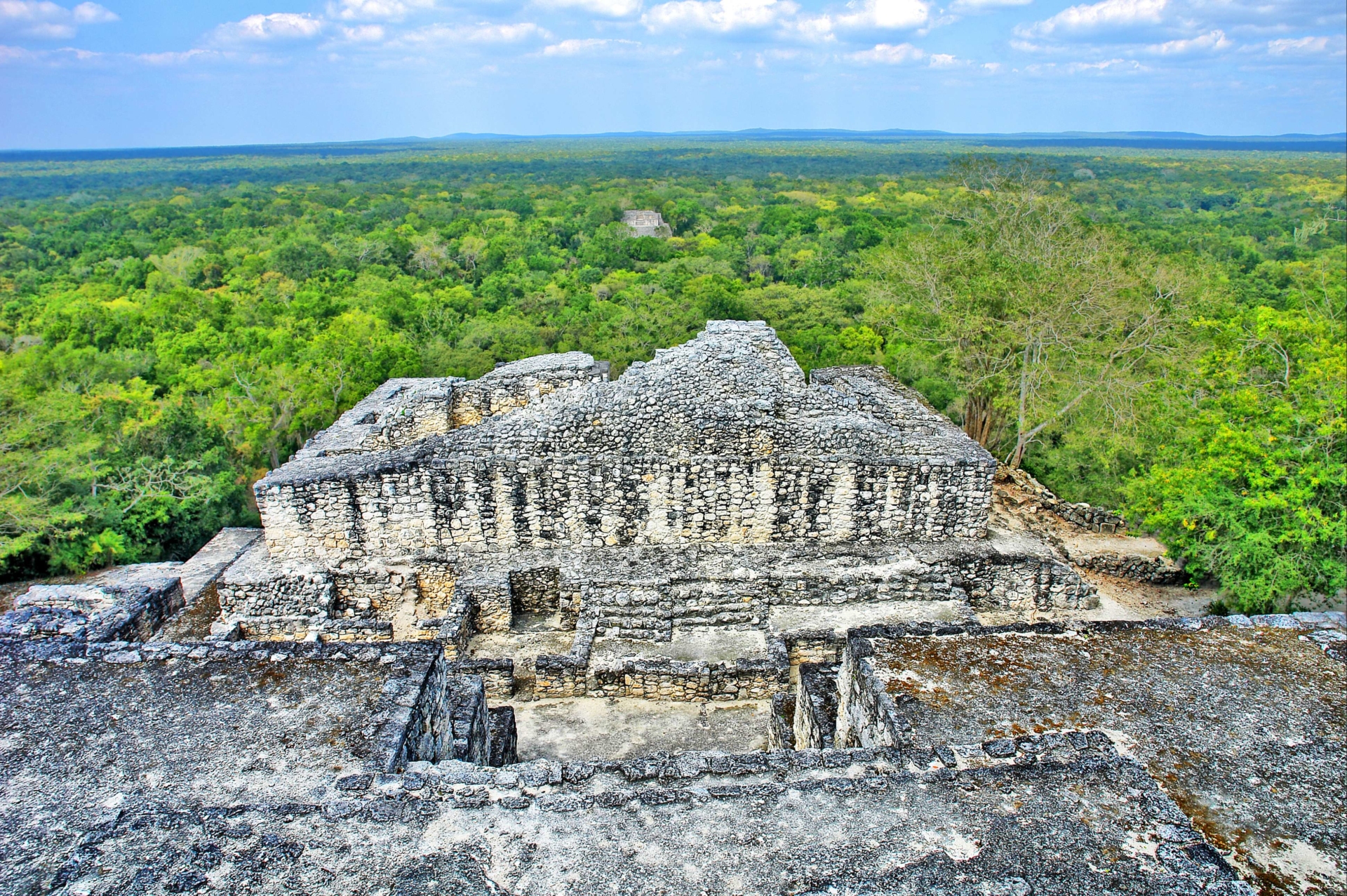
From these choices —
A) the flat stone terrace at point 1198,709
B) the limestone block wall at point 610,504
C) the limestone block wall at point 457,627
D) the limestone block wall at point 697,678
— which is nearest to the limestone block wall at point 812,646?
the limestone block wall at point 697,678

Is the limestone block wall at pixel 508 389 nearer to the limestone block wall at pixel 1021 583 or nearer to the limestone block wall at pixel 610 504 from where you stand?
the limestone block wall at pixel 610 504

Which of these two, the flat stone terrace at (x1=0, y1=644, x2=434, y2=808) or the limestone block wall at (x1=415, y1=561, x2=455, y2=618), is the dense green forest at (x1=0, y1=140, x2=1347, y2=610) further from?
the flat stone terrace at (x1=0, y1=644, x2=434, y2=808)

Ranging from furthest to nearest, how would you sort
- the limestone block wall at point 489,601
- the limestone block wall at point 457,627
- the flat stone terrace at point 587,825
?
the limestone block wall at point 489,601 < the limestone block wall at point 457,627 < the flat stone terrace at point 587,825

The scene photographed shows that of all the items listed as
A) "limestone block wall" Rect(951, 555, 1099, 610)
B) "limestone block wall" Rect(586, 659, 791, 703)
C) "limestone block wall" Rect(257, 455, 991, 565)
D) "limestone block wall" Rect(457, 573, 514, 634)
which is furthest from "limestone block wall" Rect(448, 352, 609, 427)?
"limestone block wall" Rect(951, 555, 1099, 610)

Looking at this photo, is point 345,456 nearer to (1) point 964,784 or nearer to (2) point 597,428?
(2) point 597,428

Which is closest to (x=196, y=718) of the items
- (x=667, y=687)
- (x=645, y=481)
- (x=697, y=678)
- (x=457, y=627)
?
(x=457, y=627)

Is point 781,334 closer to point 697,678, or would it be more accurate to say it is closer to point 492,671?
point 697,678

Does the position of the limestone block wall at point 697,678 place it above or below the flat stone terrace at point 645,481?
below

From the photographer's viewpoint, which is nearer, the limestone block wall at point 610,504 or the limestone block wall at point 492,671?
the limestone block wall at point 492,671
